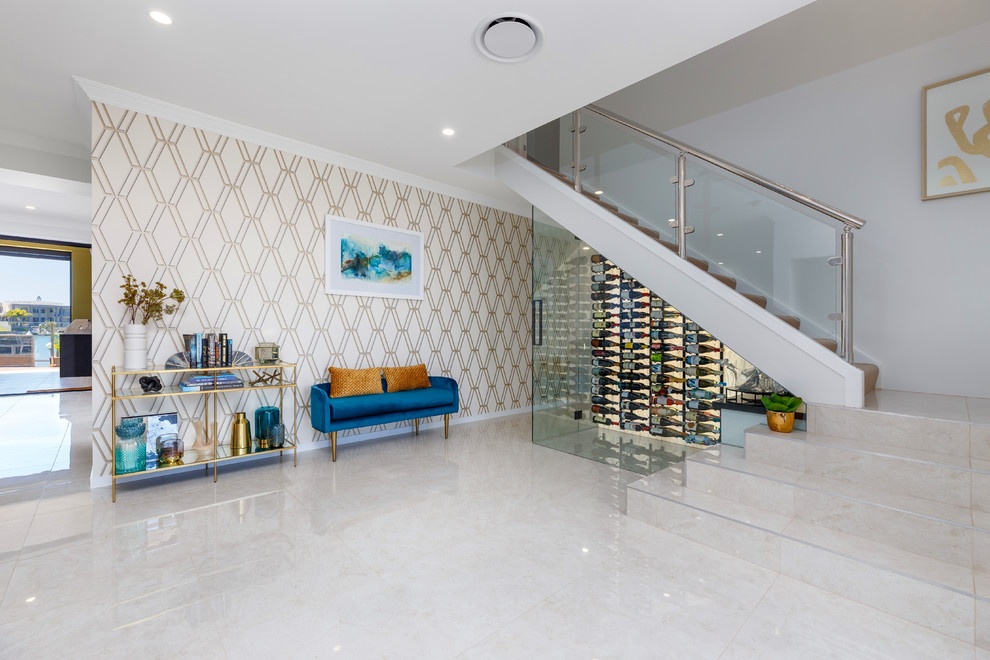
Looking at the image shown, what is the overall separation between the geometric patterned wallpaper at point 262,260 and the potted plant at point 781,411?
3.45 meters

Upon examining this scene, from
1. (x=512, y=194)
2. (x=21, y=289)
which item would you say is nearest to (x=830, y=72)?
(x=512, y=194)

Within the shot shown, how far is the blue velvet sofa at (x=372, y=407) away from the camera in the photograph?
383 centimetres

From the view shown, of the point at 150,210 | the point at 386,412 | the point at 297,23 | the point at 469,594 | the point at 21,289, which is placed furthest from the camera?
the point at 21,289

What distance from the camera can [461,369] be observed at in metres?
5.56

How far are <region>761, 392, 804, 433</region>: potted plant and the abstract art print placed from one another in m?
3.57

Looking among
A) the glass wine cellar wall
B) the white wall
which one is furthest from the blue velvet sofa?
the white wall

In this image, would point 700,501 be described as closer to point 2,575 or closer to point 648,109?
point 2,575

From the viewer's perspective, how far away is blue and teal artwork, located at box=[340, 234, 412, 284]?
4.54 m

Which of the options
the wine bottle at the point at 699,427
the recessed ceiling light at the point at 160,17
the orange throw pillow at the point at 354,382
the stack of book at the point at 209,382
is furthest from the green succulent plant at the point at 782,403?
the recessed ceiling light at the point at 160,17

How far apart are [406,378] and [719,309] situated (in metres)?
2.98

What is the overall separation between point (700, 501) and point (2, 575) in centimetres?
345

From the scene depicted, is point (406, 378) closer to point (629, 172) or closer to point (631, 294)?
point (631, 294)

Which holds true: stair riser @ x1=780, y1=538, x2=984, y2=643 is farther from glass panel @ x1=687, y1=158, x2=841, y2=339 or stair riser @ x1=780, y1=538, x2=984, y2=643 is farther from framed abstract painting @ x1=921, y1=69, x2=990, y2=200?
framed abstract painting @ x1=921, y1=69, x2=990, y2=200

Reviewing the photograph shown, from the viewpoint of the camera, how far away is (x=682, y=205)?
3424 millimetres
